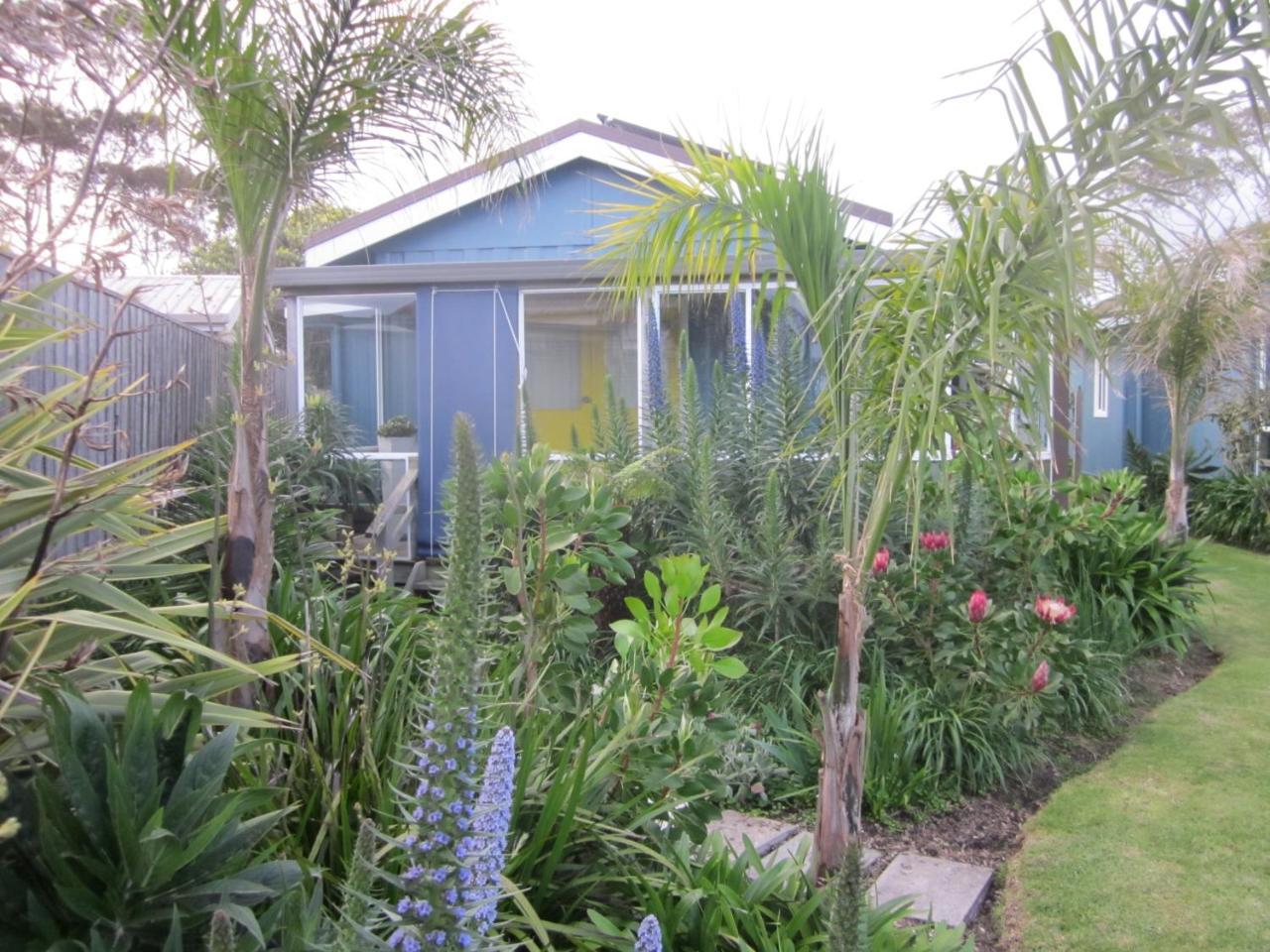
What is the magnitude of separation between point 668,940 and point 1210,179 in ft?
7.86

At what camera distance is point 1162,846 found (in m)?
4.56

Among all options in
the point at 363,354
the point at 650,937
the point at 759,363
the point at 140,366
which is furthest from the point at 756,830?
the point at 363,354

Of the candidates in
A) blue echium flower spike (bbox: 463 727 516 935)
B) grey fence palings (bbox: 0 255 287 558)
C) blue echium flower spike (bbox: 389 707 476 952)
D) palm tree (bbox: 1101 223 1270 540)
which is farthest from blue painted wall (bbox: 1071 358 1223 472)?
blue echium flower spike (bbox: 389 707 476 952)

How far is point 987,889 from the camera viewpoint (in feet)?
13.7

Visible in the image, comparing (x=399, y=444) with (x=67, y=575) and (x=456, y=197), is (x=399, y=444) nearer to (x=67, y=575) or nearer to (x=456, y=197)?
(x=456, y=197)

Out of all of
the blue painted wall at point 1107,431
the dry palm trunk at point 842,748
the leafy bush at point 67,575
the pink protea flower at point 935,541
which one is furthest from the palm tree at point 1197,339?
the leafy bush at point 67,575

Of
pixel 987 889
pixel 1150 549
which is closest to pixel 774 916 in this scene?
pixel 987 889

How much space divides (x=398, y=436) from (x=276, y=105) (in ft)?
23.0

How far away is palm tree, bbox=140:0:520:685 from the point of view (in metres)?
3.37

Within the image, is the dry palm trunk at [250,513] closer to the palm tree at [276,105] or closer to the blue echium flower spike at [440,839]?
the palm tree at [276,105]

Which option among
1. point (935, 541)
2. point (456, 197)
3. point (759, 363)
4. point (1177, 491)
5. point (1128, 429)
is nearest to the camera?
point (935, 541)

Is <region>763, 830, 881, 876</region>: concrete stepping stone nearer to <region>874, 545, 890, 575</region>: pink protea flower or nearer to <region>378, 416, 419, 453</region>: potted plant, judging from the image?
Answer: <region>874, 545, 890, 575</region>: pink protea flower

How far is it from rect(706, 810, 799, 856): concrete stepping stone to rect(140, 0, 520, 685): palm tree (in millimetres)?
2103

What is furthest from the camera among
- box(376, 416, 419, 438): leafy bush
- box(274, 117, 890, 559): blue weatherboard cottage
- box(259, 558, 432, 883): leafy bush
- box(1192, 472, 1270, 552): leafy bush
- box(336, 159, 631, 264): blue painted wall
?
box(1192, 472, 1270, 552): leafy bush
